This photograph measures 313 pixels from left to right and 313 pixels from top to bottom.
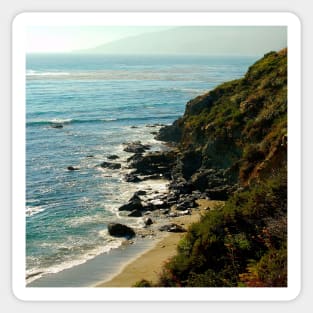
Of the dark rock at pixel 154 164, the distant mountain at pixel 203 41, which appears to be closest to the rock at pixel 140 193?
the dark rock at pixel 154 164

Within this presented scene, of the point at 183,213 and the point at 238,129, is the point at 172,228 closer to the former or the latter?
the point at 183,213

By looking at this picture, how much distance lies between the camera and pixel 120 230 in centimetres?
860

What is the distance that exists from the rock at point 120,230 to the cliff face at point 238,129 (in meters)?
1.55

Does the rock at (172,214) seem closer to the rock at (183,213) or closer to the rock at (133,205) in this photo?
the rock at (183,213)

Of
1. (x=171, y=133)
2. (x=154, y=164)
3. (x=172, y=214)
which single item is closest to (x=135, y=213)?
(x=172, y=214)

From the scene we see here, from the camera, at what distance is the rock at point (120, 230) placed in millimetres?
8336

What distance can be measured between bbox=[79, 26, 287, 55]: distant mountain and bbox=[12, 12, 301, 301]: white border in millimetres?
163

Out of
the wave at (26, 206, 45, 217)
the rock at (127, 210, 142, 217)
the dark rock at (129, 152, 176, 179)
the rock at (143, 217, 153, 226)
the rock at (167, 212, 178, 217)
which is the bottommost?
the rock at (143, 217, 153, 226)

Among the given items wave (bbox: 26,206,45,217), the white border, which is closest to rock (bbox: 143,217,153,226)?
wave (bbox: 26,206,45,217)

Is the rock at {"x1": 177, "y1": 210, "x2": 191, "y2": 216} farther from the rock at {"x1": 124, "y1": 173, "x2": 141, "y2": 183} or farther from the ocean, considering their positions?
the rock at {"x1": 124, "y1": 173, "x2": 141, "y2": 183}

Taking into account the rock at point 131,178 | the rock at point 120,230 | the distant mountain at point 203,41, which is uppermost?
the distant mountain at point 203,41

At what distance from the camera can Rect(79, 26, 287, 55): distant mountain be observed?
6992 millimetres
